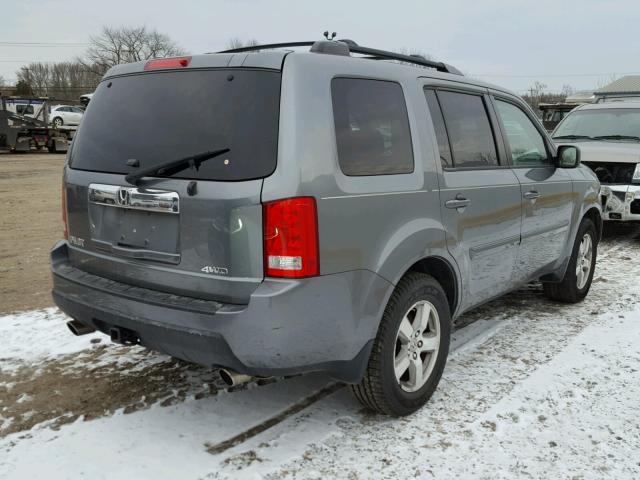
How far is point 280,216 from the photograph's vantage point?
2.50m

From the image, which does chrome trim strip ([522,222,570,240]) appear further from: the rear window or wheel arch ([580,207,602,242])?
the rear window

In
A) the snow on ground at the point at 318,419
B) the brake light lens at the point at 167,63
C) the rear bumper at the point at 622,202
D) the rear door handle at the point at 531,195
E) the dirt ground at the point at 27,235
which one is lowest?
the snow on ground at the point at 318,419

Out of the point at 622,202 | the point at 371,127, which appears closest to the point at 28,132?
the point at 622,202

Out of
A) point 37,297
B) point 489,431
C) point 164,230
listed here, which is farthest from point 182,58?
point 37,297

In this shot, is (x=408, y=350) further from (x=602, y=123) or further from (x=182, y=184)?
(x=602, y=123)

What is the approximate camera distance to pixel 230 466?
2766mm

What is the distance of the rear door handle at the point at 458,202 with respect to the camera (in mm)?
3365

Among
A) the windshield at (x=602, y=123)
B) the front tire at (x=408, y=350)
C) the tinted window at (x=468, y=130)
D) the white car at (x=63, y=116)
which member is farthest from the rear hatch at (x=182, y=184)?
the white car at (x=63, y=116)

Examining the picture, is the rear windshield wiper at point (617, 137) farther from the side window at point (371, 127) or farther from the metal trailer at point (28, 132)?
the metal trailer at point (28, 132)

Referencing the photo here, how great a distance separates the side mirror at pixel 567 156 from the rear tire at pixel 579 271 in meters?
0.76

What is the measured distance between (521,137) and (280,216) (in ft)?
8.77

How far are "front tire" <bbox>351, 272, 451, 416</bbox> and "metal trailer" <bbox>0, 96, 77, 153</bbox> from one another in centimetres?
2296

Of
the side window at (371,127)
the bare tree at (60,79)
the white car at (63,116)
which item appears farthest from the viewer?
the bare tree at (60,79)

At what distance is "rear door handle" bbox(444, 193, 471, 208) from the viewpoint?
337 centimetres
